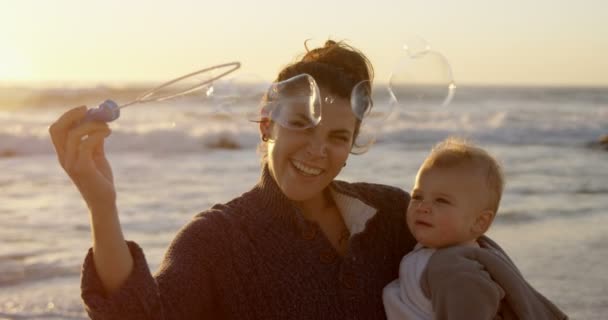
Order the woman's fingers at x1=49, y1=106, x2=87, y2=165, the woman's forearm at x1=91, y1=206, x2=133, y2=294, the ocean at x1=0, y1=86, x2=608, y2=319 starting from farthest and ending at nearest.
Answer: the ocean at x1=0, y1=86, x2=608, y2=319, the woman's forearm at x1=91, y1=206, x2=133, y2=294, the woman's fingers at x1=49, y1=106, x2=87, y2=165

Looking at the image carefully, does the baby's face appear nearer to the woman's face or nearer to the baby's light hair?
the baby's light hair

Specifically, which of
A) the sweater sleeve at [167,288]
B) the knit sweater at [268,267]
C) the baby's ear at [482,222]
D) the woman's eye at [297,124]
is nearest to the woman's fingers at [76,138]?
the sweater sleeve at [167,288]

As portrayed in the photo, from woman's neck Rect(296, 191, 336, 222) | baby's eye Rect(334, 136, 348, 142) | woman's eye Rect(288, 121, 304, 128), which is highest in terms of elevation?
woman's eye Rect(288, 121, 304, 128)

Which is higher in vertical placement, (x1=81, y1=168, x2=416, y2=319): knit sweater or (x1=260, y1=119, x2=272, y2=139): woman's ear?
(x1=260, y1=119, x2=272, y2=139): woman's ear

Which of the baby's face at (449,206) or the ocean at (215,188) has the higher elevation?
the baby's face at (449,206)

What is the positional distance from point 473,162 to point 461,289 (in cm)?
44

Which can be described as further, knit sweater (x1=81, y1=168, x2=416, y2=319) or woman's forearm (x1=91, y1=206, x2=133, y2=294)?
knit sweater (x1=81, y1=168, x2=416, y2=319)

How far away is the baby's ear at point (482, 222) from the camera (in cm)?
294

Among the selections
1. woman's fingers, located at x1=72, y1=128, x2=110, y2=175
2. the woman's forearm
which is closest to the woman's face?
the woman's forearm

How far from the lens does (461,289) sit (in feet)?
8.77

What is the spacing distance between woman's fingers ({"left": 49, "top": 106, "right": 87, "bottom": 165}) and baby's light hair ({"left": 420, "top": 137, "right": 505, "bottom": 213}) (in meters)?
1.17

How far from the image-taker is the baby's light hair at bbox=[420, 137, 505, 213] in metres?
2.91

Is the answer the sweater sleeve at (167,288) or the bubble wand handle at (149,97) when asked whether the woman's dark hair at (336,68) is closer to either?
the bubble wand handle at (149,97)

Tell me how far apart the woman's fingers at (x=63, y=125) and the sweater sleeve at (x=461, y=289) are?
113 centimetres
